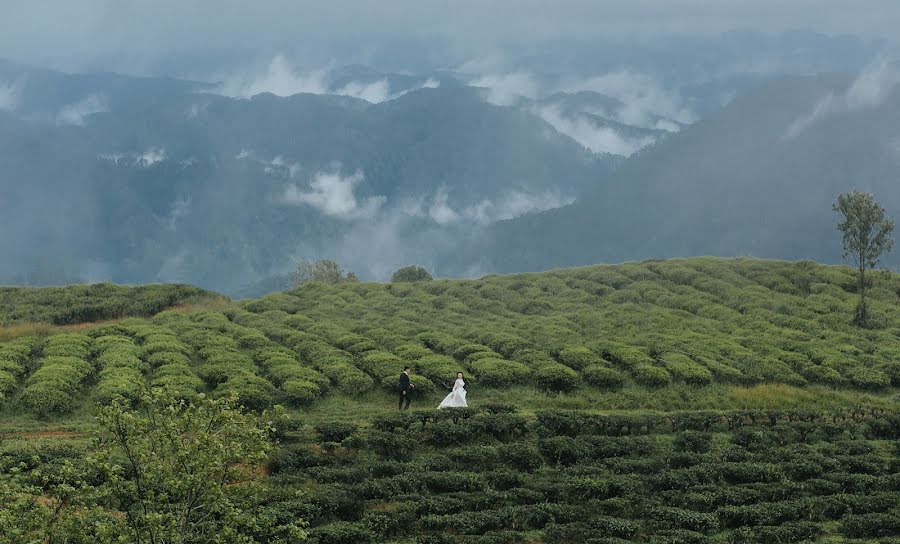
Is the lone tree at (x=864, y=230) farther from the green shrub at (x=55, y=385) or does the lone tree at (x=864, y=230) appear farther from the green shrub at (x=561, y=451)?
the green shrub at (x=55, y=385)

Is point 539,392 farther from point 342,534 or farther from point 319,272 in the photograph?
point 319,272

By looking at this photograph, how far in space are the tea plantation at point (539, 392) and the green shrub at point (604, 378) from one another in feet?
0.60

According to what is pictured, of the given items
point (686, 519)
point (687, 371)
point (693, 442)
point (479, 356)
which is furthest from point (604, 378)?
point (686, 519)

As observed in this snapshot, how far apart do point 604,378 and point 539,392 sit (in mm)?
3975

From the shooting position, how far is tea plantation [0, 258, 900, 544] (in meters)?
32.2

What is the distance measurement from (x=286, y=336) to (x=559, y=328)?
60.2ft

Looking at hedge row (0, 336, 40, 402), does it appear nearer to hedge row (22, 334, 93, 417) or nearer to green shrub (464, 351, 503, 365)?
hedge row (22, 334, 93, 417)

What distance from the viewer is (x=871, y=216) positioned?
63.7m

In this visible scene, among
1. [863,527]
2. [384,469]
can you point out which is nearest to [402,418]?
[384,469]

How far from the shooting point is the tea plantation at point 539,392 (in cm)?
3219

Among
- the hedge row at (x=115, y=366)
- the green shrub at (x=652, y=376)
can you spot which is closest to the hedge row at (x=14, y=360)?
the hedge row at (x=115, y=366)

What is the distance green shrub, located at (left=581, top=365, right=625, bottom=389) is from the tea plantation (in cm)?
18

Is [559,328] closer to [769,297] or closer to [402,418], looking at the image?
[769,297]

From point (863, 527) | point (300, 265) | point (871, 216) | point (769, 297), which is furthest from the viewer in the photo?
point (300, 265)
